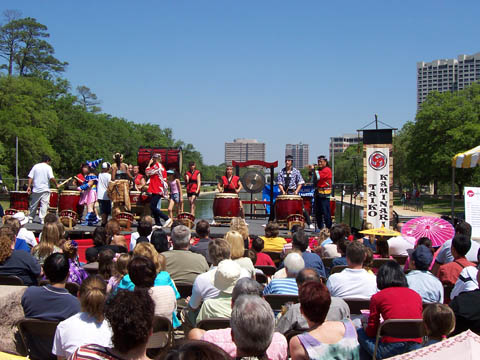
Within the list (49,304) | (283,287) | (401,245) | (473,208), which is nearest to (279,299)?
(283,287)

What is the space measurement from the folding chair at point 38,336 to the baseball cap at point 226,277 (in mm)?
1508

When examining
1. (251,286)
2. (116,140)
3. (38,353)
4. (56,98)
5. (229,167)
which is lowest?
(38,353)

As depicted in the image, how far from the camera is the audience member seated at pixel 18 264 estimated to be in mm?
5859

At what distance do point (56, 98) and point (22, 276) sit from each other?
6161cm

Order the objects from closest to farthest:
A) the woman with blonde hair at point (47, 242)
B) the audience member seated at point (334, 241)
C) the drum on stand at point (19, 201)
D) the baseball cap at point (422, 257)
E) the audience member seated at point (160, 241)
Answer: the baseball cap at point (422, 257) → the woman with blonde hair at point (47, 242) → the audience member seated at point (160, 241) → the audience member seated at point (334, 241) → the drum on stand at point (19, 201)

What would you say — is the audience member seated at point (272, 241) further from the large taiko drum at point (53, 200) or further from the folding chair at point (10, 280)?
the large taiko drum at point (53, 200)

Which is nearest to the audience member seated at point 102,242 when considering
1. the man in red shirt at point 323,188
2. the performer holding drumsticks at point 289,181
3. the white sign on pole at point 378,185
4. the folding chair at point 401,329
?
the folding chair at point 401,329

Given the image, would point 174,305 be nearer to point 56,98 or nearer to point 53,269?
point 53,269

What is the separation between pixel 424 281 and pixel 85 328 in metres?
3.44

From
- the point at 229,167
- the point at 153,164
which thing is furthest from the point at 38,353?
the point at 229,167

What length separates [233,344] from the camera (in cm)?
369

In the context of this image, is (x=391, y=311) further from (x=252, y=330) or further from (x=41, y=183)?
(x=41, y=183)

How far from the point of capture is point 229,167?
1453cm

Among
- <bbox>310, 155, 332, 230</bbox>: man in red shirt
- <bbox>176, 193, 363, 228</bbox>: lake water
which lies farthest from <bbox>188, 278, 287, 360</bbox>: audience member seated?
<bbox>176, 193, 363, 228</bbox>: lake water
